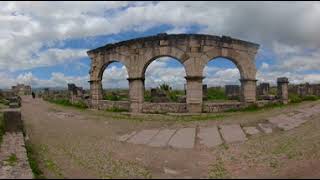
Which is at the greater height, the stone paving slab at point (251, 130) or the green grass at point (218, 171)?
the stone paving slab at point (251, 130)

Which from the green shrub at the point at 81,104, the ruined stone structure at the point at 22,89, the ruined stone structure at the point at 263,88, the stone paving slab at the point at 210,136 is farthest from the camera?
the ruined stone structure at the point at 22,89

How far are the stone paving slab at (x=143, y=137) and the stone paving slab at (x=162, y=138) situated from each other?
0.17m

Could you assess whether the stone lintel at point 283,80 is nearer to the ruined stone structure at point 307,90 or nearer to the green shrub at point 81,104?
the ruined stone structure at point 307,90

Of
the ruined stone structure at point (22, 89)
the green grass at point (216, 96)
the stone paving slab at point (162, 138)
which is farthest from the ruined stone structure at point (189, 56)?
the ruined stone structure at point (22, 89)

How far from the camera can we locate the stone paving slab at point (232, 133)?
983cm

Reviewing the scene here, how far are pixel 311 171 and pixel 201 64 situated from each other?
34.7 ft

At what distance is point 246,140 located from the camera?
9.68m

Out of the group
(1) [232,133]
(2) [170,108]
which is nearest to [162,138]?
(1) [232,133]

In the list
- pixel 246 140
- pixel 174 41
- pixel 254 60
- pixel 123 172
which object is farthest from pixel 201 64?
pixel 123 172

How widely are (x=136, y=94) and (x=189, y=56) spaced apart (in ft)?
11.0

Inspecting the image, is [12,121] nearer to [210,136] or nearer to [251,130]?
[210,136]

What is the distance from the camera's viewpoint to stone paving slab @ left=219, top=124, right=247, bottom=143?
9.83 m

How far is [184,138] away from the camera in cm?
1015

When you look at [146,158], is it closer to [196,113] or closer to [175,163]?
[175,163]
